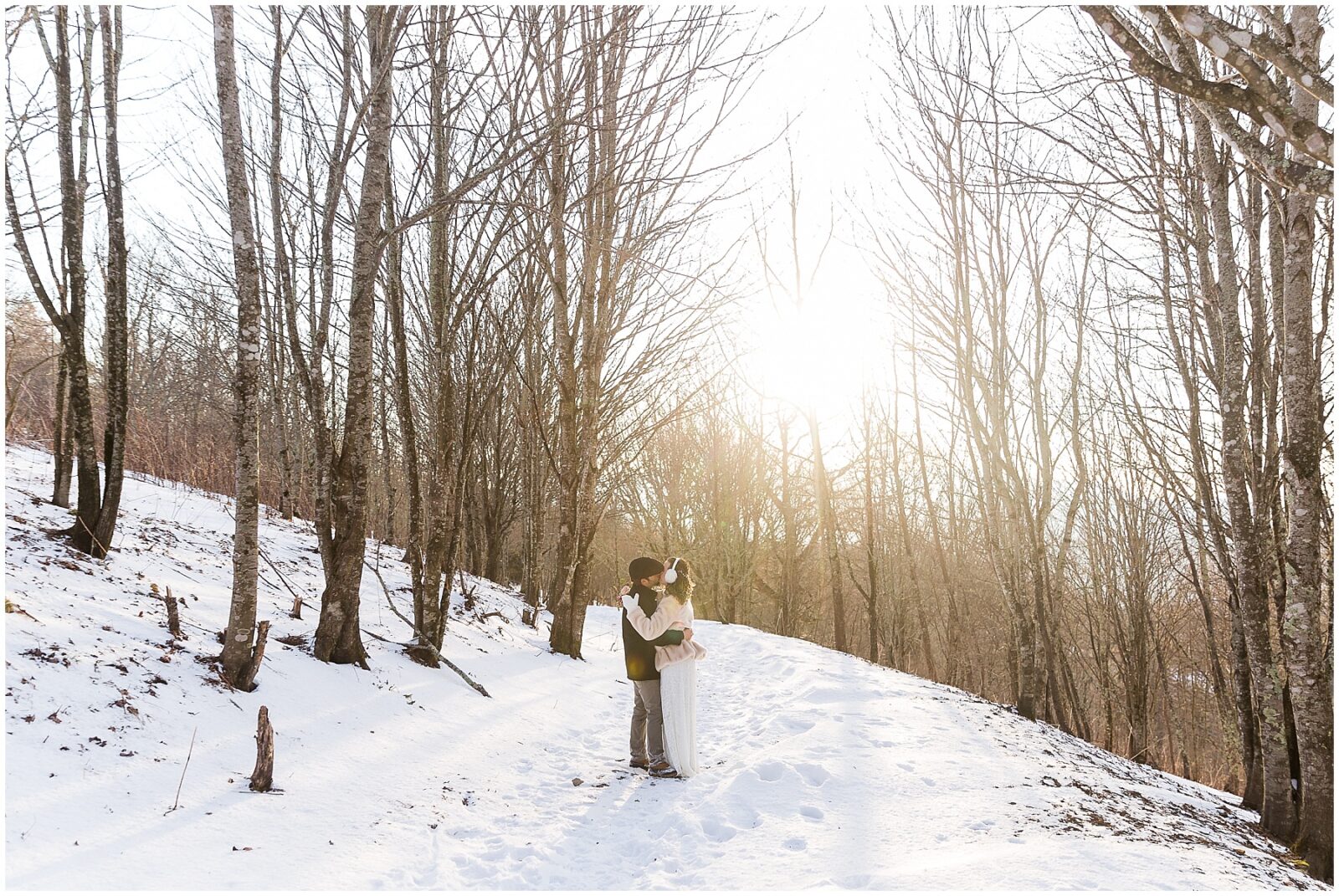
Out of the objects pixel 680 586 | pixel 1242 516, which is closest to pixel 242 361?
pixel 680 586

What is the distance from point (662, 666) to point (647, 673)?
0.14m

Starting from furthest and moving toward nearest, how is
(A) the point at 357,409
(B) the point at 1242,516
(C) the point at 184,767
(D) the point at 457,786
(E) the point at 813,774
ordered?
1. (A) the point at 357,409
2. (B) the point at 1242,516
3. (E) the point at 813,774
4. (D) the point at 457,786
5. (C) the point at 184,767

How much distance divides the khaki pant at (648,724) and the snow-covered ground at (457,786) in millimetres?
226

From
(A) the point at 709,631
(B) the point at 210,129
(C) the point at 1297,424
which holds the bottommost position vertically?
(A) the point at 709,631

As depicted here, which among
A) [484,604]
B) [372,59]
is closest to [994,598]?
[484,604]

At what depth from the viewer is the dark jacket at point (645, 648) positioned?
200 inches

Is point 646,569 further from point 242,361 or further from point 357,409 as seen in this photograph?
point 242,361

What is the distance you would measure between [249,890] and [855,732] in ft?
14.2

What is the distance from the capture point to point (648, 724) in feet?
16.6

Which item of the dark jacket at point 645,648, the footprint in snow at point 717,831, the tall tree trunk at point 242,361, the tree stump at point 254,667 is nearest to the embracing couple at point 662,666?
the dark jacket at point 645,648

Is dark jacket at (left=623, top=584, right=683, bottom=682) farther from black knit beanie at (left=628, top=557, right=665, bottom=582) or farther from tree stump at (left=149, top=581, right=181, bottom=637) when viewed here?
tree stump at (left=149, top=581, right=181, bottom=637)

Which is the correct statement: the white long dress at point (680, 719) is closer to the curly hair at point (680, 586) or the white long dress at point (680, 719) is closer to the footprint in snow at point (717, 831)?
the curly hair at point (680, 586)

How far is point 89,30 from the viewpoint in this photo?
6.14m

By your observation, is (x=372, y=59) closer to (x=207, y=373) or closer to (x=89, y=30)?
(x=89, y=30)
